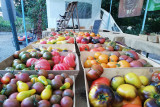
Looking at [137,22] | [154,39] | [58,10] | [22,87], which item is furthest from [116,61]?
[137,22]

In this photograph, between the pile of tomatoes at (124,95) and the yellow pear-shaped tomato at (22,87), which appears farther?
the yellow pear-shaped tomato at (22,87)

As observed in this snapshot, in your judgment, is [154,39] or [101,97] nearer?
[101,97]

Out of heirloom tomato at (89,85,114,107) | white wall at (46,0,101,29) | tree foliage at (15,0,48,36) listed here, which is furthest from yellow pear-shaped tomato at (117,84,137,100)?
tree foliage at (15,0,48,36)

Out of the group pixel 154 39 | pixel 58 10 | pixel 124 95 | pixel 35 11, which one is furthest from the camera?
pixel 35 11

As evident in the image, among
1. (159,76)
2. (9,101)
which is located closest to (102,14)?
(159,76)

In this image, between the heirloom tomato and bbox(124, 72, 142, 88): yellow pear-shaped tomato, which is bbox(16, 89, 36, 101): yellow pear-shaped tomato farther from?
bbox(124, 72, 142, 88): yellow pear-shaped tomato

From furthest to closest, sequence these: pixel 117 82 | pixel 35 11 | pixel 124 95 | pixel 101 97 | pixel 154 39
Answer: pixel 35 11 < pixel 154 39 < pixel 117 82 < pixel 124 95 < pixel 101 97

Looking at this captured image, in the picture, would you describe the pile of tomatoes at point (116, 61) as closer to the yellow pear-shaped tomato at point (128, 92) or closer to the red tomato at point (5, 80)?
the yellow pear-shaped tomato at point (128, 92)

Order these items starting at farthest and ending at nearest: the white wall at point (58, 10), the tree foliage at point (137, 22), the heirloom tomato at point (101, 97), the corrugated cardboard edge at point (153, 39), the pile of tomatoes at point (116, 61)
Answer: the tree foliage at point (137, 22) < the white wall at point (58, 10) < the corrugated cardboard edge at point (153, 39) < the pile of tomatoes at point (116, 61) < the heirloom tomato at point (101, 97)

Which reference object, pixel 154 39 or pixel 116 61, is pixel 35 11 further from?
pixel 116 61

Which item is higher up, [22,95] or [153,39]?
[153,39]

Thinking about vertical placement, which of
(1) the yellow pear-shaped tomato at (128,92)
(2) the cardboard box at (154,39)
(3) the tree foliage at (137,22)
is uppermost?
(3) the tree foliage at (137,22)

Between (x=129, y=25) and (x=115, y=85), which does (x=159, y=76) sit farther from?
(x=129, y=25)

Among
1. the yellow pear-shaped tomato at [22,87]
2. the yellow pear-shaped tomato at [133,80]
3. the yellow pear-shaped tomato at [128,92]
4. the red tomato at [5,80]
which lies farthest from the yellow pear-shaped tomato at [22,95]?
the yellow pear-shaped tomato at [133,80]
